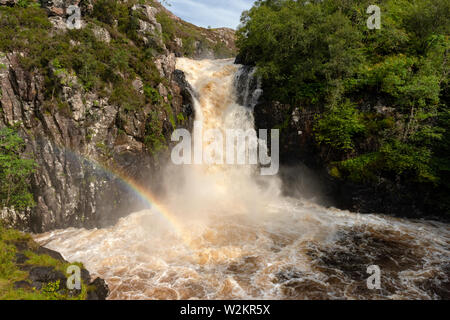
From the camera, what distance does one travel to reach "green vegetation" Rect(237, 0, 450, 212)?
48.6 feet

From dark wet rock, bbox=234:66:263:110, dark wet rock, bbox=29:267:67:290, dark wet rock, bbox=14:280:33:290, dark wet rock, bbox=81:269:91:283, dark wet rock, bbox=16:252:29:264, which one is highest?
dark wet rock, bbox=234:66:263:110

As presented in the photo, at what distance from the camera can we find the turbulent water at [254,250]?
30.2 ft

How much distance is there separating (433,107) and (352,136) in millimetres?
4766

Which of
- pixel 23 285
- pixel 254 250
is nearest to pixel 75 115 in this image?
pixel 23 285

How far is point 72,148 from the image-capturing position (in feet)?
42.3

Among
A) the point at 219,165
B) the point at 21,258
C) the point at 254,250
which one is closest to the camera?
the point at 21,258

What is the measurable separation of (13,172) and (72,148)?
2.73 metres

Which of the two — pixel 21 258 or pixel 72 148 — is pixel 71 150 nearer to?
pixel 72 148

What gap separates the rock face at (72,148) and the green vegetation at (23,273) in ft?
9.35

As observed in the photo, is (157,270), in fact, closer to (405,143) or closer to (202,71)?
(405,143)

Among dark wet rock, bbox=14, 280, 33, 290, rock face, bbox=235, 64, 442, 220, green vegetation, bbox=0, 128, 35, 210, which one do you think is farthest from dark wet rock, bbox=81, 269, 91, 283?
rock face, bbox=235, 64, 442, 220

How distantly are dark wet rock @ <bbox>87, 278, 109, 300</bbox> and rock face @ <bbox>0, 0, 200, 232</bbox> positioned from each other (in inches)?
221

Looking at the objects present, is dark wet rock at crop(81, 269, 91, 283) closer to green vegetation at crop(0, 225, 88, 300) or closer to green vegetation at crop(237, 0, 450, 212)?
green vegetation at crop(0, 225, 88, 300)

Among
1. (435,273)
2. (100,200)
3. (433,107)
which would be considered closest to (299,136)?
(433,107)
